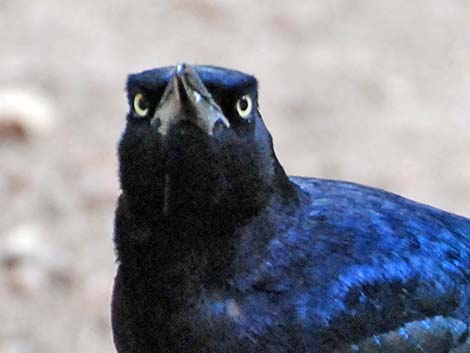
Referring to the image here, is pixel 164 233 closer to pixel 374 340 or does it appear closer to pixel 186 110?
pixel 186 110

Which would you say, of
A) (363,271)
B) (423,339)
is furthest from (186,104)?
(423,339)

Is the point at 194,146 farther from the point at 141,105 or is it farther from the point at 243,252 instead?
the point at 243,252

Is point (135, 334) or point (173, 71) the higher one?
point (173, 71)

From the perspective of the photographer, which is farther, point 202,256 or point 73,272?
point 73,272

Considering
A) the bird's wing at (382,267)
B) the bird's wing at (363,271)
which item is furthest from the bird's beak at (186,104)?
the bird's wing at (382,267)

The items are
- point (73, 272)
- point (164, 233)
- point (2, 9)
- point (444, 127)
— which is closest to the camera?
point (164, 233)

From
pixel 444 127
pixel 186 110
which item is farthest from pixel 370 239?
pixel 444 127

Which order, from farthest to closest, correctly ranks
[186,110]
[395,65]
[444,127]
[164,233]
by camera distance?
1. [395,65]
2. [444,127]
3. [164,233]
4. [186,110]

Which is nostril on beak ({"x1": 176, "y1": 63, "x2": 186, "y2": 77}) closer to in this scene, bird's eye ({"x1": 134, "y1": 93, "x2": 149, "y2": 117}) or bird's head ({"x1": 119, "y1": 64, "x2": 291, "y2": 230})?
bird's head ({"x1": 119, "y1": 64, "x2": 291, "y2": 230})
